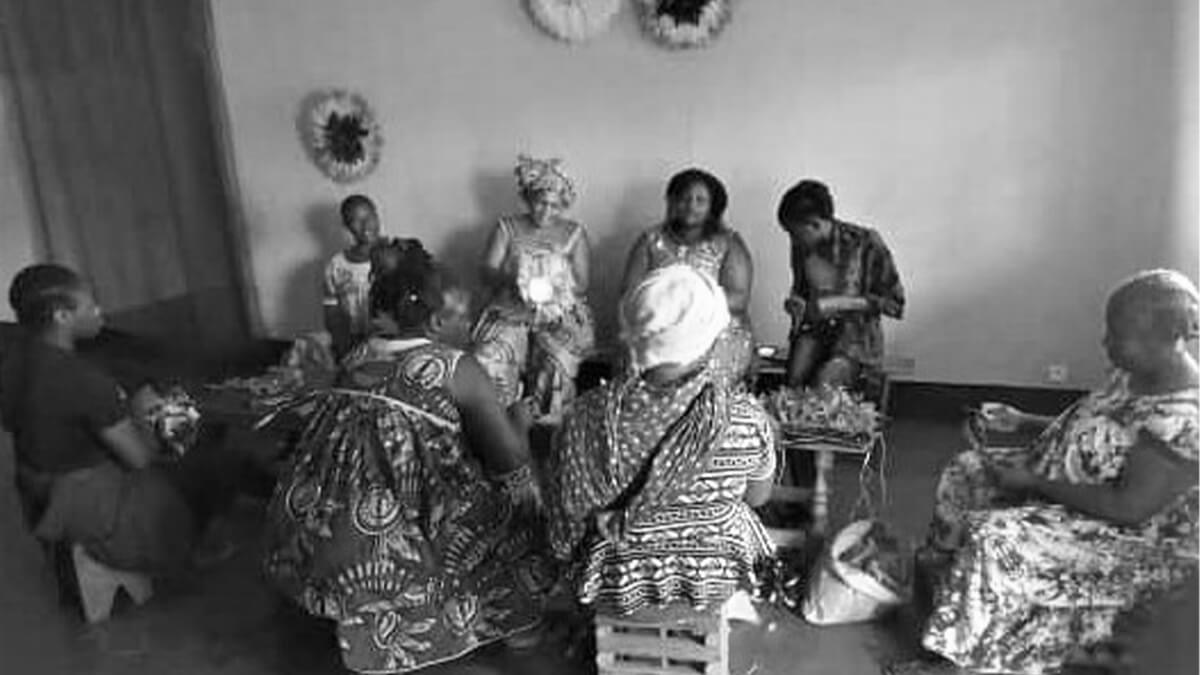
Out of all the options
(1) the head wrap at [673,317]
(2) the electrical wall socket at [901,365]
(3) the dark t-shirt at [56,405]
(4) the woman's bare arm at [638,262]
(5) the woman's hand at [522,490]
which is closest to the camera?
(1) the head wrap at [673,317]

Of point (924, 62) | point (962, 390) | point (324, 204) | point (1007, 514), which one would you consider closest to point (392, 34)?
point (324, 204)

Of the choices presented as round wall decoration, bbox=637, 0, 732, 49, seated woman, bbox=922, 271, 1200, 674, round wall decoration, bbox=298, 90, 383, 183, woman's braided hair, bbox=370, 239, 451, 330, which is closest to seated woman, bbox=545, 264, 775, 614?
woman's braided hair, bbox=370, 239, 451, 330

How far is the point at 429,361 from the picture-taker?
2061mm

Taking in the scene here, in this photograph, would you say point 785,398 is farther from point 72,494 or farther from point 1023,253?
point 72,494

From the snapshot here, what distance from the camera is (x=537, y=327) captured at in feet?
11.8

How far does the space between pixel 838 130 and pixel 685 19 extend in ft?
2.18

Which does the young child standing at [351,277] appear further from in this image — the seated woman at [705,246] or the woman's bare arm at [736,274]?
the woman's bare arm at [736,274]

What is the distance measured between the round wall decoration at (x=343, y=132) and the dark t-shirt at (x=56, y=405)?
1.78m

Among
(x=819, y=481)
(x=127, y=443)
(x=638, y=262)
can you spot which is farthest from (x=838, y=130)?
(x=127, y=443)

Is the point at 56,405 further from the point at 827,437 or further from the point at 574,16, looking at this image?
the point at 574,16

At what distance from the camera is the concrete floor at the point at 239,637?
2.31 m

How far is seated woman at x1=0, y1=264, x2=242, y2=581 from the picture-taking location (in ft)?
7.98

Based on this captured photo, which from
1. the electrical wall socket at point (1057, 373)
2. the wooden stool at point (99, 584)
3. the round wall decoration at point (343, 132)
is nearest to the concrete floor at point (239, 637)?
the wooden stool at point (99, 584)

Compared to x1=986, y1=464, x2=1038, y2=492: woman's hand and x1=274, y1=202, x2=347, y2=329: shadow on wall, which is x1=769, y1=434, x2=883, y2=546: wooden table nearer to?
x1=986, y1=464, x2=1038, y2=492: woman's hand
